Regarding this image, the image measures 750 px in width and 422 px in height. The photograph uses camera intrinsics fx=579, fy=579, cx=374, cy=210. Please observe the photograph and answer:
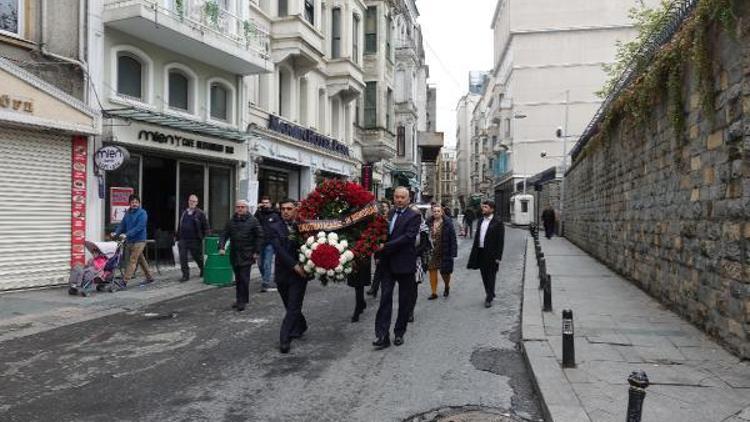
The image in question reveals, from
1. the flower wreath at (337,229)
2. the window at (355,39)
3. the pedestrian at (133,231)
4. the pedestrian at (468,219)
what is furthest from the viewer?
the pedestrian at (468,219)

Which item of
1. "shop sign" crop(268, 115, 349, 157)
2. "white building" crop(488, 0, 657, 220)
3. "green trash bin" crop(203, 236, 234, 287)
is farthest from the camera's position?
"white building" crop(488, 0, 657, 220)

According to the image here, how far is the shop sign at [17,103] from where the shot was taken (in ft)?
32.9

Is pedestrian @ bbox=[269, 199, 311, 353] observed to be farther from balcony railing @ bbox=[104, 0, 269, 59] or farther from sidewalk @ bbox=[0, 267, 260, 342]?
balcony railing @ bbox=[104, 0, 269, 59]

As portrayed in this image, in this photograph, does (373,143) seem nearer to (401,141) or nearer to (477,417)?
(401,141)

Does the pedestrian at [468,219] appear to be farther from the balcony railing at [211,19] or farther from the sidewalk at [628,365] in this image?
the sidewalk at [628,365]

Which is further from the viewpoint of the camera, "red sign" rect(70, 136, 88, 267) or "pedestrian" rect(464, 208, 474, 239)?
"pedestrian" rect(464, 208, 474, 239)

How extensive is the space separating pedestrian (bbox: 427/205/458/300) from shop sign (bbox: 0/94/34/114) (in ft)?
24.8

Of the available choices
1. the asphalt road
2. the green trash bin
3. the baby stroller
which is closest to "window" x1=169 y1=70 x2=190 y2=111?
the green trash bin

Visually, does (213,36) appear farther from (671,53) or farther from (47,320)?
(671,53)

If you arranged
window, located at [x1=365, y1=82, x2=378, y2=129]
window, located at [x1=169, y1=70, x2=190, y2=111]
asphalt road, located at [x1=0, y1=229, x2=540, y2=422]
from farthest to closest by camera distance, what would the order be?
window, located at [x1=365, y1=82, x2=378, y2=129]
window, located at [x1=169, y1=70, x2=190, y2=111]
asphalt road, located at [x1=0, y1=229, x2=540, y2=422]

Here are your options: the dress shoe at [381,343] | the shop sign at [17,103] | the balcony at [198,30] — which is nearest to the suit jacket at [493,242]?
the dress shoe at [381,343]

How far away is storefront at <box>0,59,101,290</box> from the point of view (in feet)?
34.4

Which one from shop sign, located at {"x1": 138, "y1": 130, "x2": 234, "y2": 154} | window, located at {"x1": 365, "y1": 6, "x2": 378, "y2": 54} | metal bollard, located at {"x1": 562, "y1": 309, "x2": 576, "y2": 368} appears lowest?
metal bollard, located at {"x1": 562, "y1": 309, "x2": 576, "y2": 368}

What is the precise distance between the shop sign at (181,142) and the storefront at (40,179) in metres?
1.56
